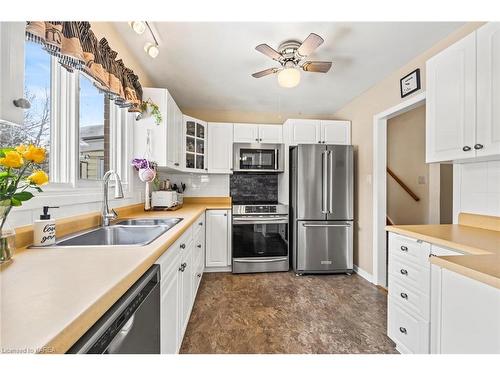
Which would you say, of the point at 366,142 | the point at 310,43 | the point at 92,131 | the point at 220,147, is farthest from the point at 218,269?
the point at 310,43

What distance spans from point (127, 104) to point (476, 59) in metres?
2.39

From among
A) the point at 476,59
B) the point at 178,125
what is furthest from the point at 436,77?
the point at 178,125

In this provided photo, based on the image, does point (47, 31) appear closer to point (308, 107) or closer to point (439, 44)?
point (439, 44)

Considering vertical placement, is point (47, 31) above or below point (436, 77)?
below

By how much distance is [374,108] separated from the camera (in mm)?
2762

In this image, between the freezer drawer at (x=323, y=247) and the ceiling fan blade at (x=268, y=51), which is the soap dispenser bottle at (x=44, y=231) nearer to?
the ceiling fan blade at (x=268, y=51)

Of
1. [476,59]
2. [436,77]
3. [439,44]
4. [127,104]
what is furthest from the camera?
[439,44]

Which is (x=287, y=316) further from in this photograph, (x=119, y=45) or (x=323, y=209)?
(x=119, y=45)

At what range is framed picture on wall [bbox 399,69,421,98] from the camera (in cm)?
210

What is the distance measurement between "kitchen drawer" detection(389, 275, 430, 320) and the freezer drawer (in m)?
1.34

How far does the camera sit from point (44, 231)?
3.29ft

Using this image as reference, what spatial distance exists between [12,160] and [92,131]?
1.09 metres
